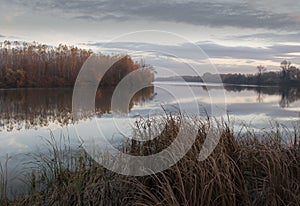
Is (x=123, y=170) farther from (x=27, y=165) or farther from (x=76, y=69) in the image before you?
(x=76, y=69)

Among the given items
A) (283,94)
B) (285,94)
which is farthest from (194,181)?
(285,94)

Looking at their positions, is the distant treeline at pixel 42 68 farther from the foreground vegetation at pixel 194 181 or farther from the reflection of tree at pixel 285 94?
the foreground vegetation at pixel 194 181

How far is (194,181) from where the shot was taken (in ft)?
9.96

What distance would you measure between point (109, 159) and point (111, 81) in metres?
44.8

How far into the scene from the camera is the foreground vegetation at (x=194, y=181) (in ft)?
9.50

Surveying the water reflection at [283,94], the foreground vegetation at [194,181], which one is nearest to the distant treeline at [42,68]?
the water reflection at [283,94]

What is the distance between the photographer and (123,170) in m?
3.95

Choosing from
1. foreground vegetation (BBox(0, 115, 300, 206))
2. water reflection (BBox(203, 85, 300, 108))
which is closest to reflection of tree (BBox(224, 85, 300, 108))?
water reflection (BBox(203, 85, 300, 108))

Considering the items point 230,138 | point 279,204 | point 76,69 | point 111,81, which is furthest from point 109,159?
point 76,69

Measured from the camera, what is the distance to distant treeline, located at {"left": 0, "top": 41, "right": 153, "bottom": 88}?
1768 inches

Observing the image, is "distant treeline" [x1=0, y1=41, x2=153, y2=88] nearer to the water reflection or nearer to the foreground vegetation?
the water reflection

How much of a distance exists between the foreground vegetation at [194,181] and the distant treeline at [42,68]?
35.7 meters

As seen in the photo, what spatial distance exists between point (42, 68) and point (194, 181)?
168 feet

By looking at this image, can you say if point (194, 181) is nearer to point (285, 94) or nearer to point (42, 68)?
point (285, 94)
